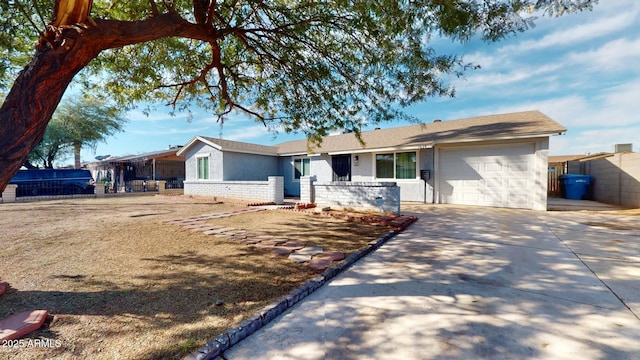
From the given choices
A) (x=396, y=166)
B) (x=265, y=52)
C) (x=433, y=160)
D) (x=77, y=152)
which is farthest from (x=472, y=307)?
(x=77, y=152)

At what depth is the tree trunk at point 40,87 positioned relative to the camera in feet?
7.73

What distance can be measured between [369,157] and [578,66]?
8.54m

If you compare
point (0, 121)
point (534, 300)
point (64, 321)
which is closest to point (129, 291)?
point (64, 321)

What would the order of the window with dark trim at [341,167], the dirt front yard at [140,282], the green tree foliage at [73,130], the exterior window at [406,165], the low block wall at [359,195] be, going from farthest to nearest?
the green tree foliage at [73,130] < the window with dark trim at [341,167] < the exterior window at [406,165] < the low block wall at [359,195] < the dirt front yard at [140,282]

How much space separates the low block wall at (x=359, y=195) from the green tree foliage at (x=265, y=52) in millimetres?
2073

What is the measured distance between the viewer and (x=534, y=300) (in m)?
2.87

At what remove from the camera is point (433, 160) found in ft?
37.6

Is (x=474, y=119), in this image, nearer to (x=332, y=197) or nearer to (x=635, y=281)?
(x=332, y=197)

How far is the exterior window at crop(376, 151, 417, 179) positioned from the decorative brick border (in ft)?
29.7

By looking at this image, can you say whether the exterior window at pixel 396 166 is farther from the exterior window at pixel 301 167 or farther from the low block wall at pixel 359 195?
the exterior window at pixel 301 167

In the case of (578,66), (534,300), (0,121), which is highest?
(578,66)

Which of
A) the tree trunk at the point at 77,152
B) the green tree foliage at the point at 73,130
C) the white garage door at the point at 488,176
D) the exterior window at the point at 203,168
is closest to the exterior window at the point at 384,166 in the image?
the white garage door at the point at 488,176

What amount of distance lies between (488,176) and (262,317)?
11.0m

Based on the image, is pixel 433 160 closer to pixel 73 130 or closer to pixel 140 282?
pixel 140 282
